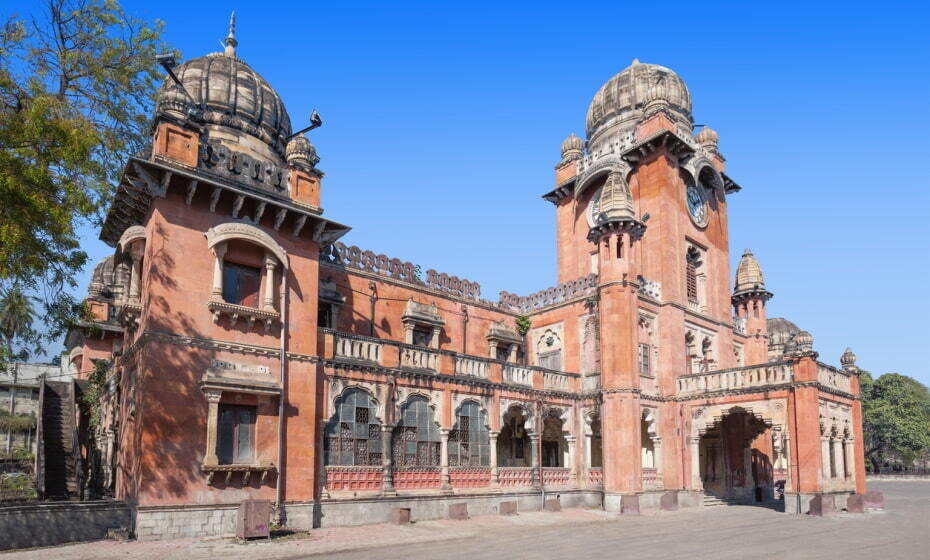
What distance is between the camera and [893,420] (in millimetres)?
68625

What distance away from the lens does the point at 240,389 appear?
1788 centimetres

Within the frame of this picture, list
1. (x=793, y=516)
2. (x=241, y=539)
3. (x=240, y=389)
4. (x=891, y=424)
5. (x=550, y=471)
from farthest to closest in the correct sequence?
1. (x=891, y=424)
2. (x=550, y=471)
3. (x=793, y=516)
4. (x=240, y=389)
5. (x=241, y=539)

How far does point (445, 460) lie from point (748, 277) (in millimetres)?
20476

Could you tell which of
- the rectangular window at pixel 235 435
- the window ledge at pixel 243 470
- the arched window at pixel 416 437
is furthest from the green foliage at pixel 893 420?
the rectangular window at pixel 235 435

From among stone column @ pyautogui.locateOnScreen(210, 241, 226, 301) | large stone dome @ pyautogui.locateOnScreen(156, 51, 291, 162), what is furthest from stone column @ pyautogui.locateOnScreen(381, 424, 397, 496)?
large stone dome @ pyautogui.locateOnScreen(156, 51, 291, 162)

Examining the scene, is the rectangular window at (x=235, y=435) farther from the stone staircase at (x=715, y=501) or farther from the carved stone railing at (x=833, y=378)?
the carved stone railing at (x=833, y=378)

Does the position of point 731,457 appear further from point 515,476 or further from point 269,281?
point 269,281

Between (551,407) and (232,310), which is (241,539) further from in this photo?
(551,407)

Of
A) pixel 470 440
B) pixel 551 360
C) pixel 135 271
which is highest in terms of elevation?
pixel 135 271

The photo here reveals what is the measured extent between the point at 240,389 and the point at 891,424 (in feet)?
233

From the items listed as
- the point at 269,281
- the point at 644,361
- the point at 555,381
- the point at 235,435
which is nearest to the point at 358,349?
the point at 269,281

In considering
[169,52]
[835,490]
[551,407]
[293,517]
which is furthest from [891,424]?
[169,52]

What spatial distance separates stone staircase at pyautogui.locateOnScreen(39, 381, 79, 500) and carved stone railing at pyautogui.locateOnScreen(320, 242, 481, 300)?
471 inches

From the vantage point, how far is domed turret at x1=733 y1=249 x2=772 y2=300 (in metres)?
35.3
